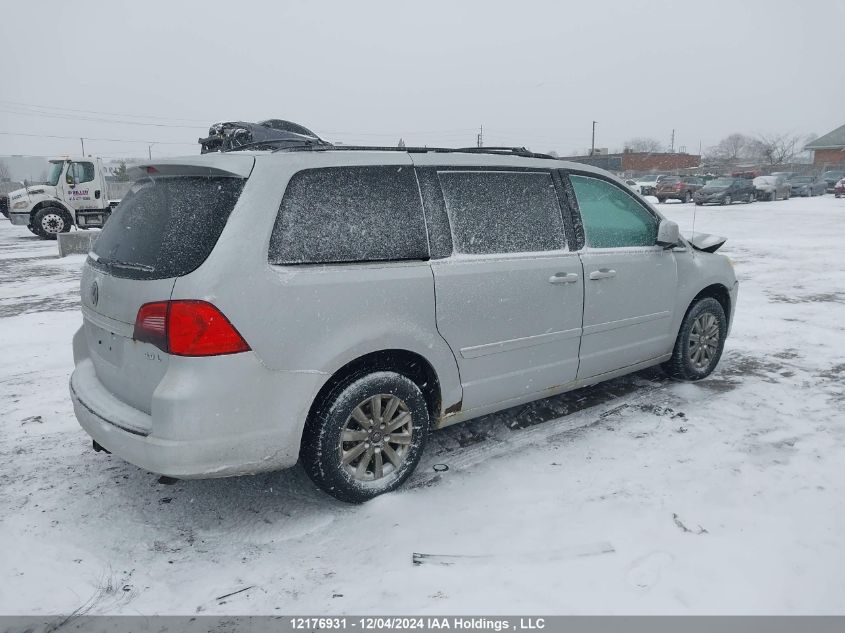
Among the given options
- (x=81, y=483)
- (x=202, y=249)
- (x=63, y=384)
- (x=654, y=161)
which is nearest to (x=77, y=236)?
(x=63, y=384)

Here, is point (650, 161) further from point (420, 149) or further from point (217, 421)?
point (217, 421)

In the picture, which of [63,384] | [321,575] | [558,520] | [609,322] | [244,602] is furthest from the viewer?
[63,384]

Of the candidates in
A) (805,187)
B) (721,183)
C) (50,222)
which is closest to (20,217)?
(50,222)

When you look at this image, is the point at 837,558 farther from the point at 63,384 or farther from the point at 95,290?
the point at 63,384

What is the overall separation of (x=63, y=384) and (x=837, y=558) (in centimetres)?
551

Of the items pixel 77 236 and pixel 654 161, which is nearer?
pixel 77 236

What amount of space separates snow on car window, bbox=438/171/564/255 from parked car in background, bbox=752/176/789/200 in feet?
112

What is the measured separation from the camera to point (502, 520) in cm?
310

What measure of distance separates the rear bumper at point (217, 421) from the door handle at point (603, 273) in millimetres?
2035

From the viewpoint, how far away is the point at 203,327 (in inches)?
104

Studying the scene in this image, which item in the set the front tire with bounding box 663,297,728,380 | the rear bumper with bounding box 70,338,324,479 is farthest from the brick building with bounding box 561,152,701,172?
the rear bumper with bounding box 70,338,324,479

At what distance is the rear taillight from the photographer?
264cm

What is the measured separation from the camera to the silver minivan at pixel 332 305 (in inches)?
107

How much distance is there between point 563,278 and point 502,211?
59 cm
